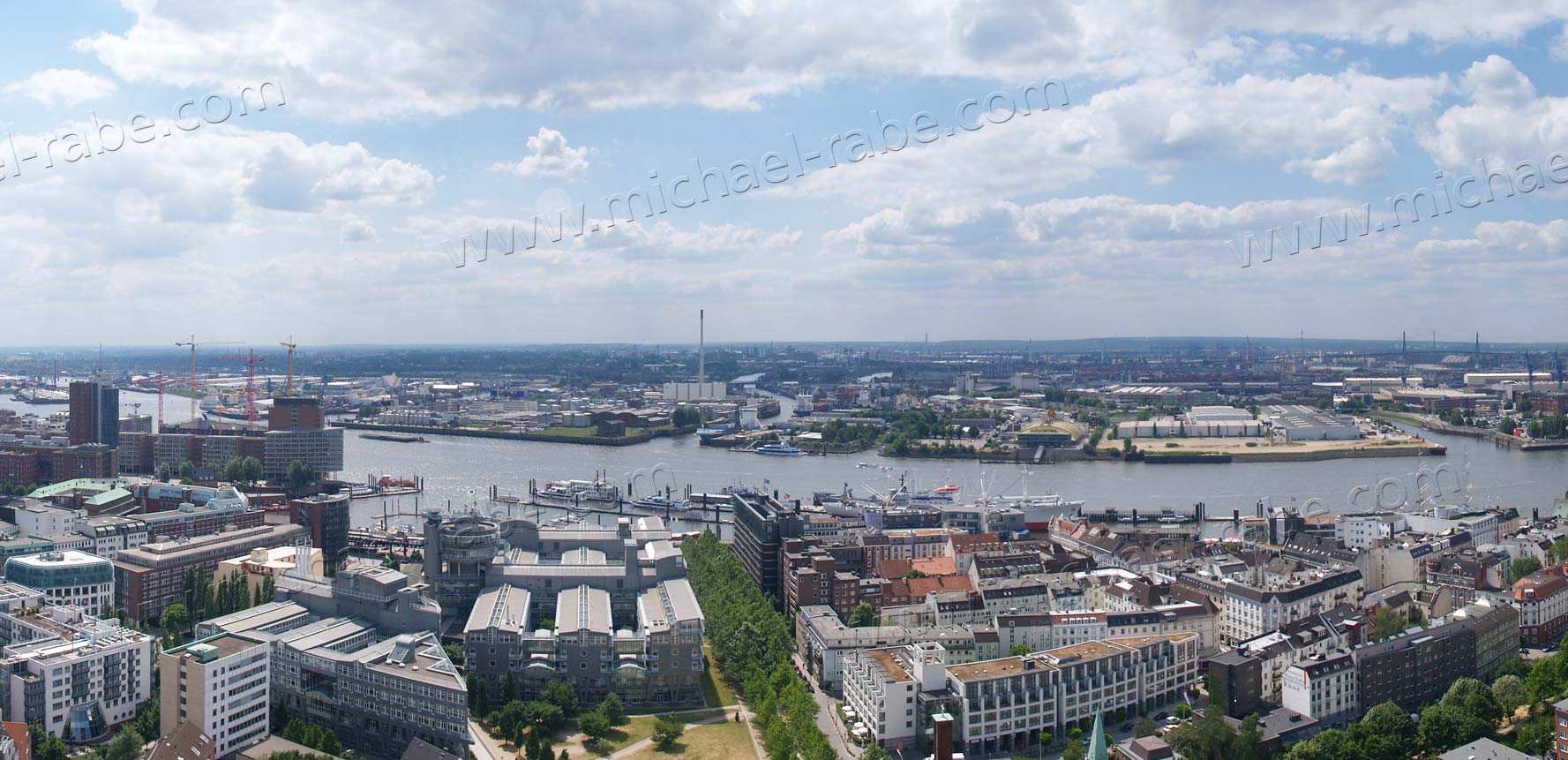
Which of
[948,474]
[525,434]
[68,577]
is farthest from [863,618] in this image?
[525,434]

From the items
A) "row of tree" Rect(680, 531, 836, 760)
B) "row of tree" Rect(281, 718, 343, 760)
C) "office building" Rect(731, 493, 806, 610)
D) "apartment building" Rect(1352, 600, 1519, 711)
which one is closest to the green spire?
"row of tree" Rect(680, 531, 836, 760)

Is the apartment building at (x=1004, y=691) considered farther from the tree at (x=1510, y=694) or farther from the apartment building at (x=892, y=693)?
the tree at (x=1510, y=694)

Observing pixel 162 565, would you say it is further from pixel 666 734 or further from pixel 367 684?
pixel 666 734

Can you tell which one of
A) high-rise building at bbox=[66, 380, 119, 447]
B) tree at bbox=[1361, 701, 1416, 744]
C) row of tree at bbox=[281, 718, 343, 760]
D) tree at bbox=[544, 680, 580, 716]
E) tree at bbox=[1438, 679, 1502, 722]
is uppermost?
high-rise building at bbox=[66, 380, 119, 447]

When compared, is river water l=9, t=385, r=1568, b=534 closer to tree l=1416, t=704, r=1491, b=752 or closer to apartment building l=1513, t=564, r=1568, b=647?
apartment building l=1513, t=564, r=1568, b=647

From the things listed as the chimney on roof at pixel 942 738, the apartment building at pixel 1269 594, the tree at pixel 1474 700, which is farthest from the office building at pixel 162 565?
the tree at pixel 1474 700

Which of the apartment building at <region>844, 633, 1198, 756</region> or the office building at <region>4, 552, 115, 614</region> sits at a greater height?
the office building at <region>4, 552, 115, 614</region>
